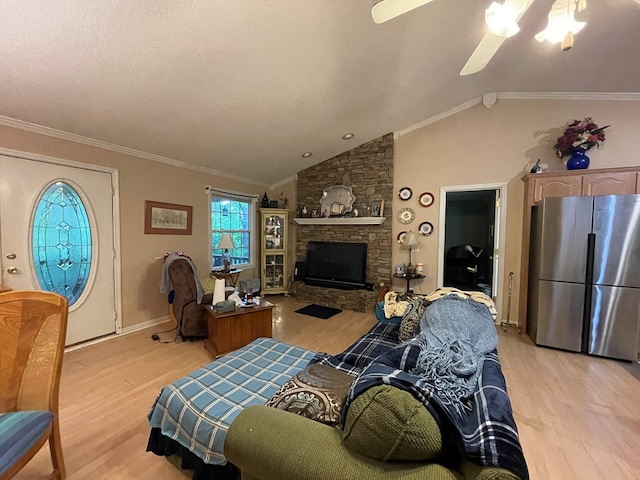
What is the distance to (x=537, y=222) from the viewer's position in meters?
3.28

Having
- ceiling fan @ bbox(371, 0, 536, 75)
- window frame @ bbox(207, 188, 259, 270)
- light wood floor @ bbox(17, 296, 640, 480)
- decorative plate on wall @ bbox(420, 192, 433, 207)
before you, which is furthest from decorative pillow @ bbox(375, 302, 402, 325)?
window frame @ bbox(207, 188, 259, 270)

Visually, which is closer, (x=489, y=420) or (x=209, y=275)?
(x=489, y=420)

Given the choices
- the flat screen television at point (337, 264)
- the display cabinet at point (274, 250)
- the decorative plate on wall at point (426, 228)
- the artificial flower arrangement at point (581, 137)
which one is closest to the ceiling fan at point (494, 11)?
the artificial flower arrangement at point (581, 137)

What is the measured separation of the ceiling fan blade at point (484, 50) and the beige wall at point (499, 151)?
2.49m

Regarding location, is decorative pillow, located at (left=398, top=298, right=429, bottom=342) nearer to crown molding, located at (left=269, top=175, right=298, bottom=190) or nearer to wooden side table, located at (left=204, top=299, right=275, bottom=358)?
wooden side table, located at (left=204, top=299, right=275, bottom=358)

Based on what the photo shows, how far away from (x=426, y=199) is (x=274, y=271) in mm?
3128

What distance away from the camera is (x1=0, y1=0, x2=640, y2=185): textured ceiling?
6.12 ft

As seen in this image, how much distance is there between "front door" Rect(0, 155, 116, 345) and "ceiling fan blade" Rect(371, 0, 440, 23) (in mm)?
3303

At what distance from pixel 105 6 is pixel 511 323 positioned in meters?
5.25

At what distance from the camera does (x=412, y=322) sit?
7.06 ft

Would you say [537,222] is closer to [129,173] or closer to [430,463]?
[430,463]

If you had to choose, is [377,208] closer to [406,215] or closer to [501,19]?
[406,215]

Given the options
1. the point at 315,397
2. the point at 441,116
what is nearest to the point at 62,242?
the point at 315,397

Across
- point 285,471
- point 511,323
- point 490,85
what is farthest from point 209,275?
point 490,85
